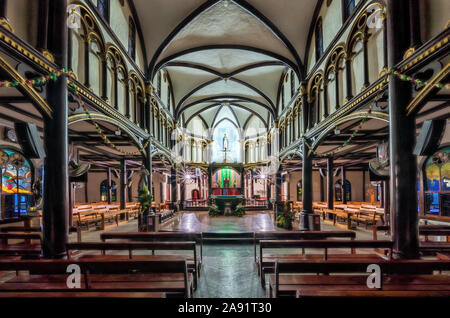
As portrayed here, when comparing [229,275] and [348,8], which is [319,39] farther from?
[229,275]

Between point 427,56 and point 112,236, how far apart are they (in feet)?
25.5

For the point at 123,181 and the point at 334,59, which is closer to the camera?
the point at 334,59

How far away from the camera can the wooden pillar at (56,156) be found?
5.26 metres

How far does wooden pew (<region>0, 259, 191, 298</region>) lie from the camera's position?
3.32 meters

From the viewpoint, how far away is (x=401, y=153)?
521cm

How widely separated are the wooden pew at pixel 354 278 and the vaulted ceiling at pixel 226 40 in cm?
1088

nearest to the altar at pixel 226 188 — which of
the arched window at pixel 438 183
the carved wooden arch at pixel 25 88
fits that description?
the arched window at pixel 438 183

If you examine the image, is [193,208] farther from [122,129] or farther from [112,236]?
[112,236]

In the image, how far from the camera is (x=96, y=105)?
7441 mm

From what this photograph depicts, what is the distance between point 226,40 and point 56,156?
1095cm

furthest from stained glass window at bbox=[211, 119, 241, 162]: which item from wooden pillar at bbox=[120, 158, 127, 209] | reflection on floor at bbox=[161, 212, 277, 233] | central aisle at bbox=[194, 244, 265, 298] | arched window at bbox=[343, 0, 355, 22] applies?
central aisle at bbox=[194, 244, 265, 298]

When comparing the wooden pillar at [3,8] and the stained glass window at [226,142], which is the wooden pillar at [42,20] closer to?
the wooden pillar at [3,8]

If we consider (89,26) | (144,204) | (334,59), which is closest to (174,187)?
(144,204)
